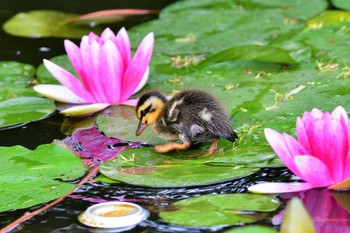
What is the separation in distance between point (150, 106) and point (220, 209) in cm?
70

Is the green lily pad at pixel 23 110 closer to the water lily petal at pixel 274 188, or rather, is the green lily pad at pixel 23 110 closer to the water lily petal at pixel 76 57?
the water lily petal at pixel 76 57

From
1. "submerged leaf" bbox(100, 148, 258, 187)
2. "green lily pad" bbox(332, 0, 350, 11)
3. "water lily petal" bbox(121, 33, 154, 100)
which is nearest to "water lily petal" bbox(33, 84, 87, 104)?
"water lily petal" bbox(121, 33, 154, 100)

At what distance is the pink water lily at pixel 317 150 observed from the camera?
2475 mm

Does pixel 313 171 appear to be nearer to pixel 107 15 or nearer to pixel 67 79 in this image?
pixel 67 79

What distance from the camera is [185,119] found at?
2869 millimetres

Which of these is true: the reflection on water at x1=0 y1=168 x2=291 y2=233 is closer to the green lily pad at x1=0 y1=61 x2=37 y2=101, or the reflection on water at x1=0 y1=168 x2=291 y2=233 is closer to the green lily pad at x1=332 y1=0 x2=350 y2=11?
the green lily pad at x1=0 y1=61 x2=37 y2=101

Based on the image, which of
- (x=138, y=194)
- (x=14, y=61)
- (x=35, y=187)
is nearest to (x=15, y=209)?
(x=35, y=187)

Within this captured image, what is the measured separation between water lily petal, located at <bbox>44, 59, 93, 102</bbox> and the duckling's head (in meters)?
0.55

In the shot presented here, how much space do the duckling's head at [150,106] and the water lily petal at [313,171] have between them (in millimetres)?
707

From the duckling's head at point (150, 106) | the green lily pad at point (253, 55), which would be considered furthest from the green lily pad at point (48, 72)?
the duckling's head at point (150, 106)

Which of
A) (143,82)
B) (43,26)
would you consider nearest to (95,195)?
(143,82)

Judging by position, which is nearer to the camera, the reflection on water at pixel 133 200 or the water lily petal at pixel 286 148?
the reflection on water at pixel 133 200

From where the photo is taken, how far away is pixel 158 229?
2.32 m

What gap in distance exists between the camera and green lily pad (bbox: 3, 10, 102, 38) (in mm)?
4766
